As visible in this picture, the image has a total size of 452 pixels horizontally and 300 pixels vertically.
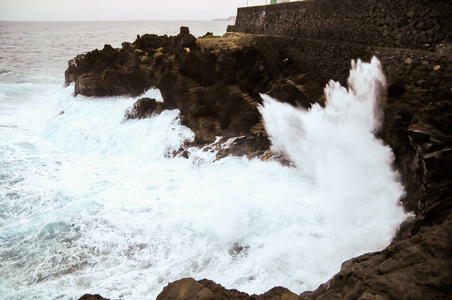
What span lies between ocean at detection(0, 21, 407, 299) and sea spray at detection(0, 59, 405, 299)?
0.09 feet

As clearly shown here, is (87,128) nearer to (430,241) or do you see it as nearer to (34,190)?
(34,190)

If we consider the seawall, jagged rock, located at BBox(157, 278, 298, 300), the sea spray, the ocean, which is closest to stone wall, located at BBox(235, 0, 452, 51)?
the seawall

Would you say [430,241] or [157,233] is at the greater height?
[430,241]

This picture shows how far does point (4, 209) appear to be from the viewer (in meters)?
7.79

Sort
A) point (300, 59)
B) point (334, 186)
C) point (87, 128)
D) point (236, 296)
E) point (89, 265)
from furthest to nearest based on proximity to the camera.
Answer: point (87, 128), point (300, 59), point (334, 186), point (89, 265), point (236, 296)

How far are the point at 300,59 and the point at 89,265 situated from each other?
9.44 meters

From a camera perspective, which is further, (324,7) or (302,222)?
(324,7)

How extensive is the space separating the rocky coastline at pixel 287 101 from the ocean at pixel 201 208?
1.82 feet

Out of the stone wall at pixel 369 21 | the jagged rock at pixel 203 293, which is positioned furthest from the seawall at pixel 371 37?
the jagged rock at pixel 203 293

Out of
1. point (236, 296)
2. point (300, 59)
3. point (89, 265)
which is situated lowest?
point (89, 265)

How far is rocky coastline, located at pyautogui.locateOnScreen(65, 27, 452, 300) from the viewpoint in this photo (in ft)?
10.8

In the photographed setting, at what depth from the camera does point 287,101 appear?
965 cm

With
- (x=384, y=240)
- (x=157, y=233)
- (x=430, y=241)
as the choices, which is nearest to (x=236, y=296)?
(x=430, y=241)

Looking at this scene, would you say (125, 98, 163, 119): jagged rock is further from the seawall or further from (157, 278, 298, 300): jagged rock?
(157, 278, 298, 300): jagged rock
